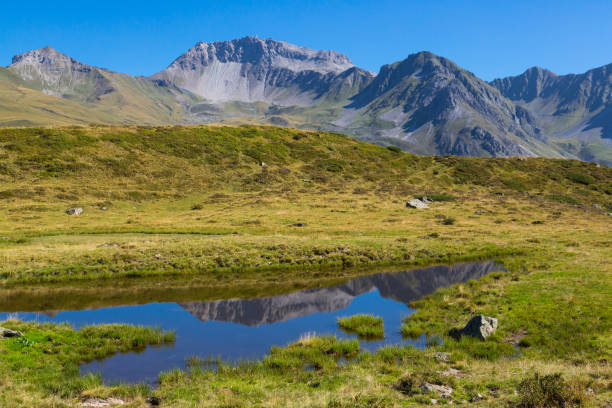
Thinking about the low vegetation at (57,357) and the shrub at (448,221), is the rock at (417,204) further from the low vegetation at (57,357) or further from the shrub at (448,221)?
the low vegetation at (57,357)

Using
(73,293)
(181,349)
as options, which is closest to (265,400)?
(181,349)

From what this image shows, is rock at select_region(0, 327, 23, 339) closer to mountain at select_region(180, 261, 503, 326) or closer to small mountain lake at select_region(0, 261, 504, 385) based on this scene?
small mountain lake at select_region(0, 261, 504, 385)

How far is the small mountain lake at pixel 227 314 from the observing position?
17438 mm

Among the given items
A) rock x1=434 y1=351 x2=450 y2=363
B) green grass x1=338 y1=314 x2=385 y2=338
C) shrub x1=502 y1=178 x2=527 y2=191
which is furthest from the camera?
shrub x1=502 y1=178 x2=527 y2=191

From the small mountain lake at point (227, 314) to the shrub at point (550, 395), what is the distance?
7.29m

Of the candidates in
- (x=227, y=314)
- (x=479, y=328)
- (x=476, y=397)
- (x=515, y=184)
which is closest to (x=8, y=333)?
(x=227, y=314)

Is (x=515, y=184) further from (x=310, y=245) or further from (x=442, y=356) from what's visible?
(x=442, y=356)

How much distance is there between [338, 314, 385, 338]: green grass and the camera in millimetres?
20141

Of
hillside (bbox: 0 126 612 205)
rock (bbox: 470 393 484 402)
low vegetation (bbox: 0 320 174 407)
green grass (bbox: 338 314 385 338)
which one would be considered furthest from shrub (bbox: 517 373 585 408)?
hillside (bbox: 0 126 612 205)

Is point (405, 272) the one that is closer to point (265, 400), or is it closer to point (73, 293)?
point (265, 400)

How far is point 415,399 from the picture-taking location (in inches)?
478

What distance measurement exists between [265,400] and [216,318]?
484 inches

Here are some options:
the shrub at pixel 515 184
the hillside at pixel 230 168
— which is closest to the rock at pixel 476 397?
the hillside at pixel 230 168

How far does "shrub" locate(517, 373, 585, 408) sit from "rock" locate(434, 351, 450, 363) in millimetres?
4624
